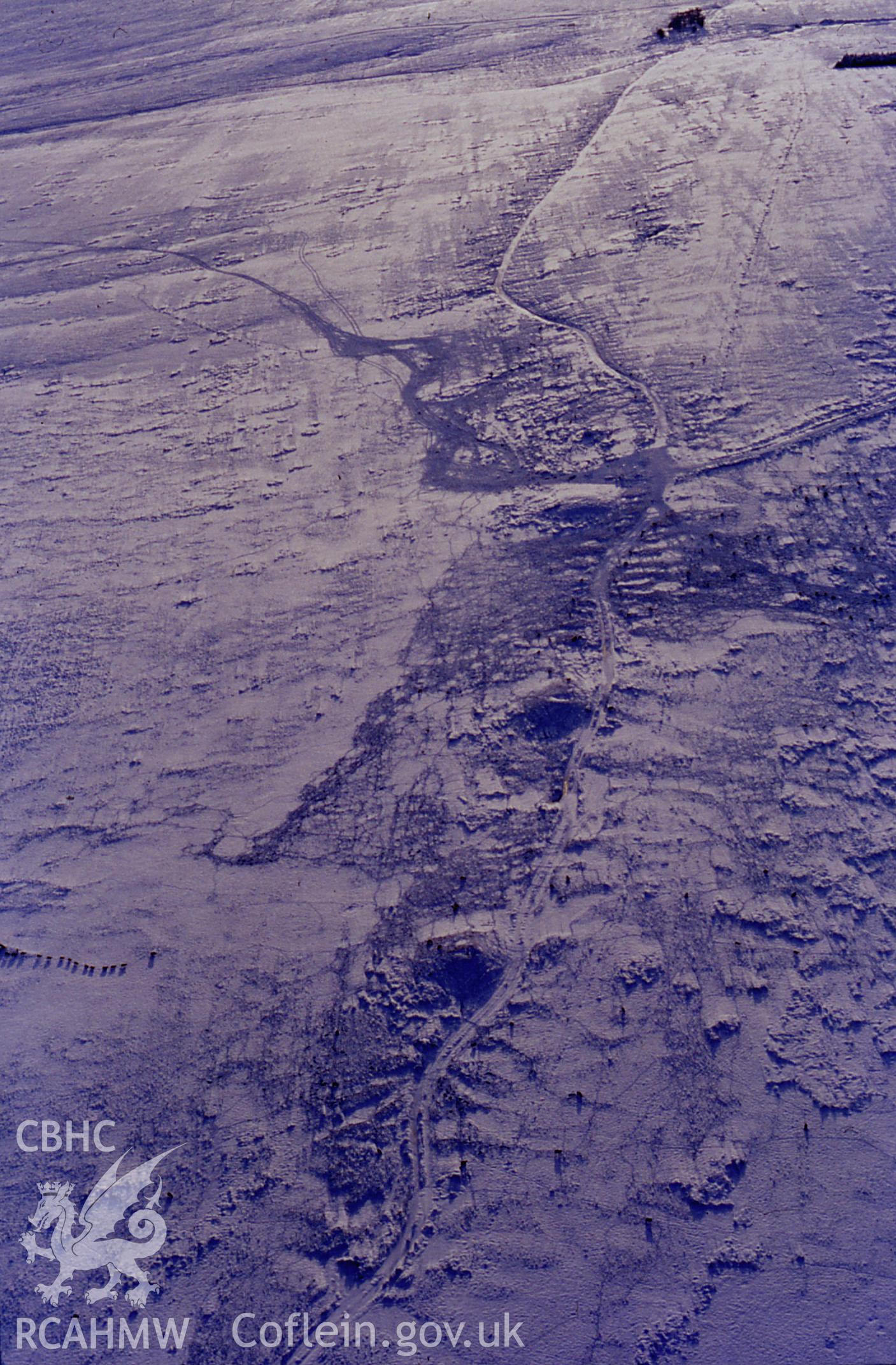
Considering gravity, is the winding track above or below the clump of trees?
below

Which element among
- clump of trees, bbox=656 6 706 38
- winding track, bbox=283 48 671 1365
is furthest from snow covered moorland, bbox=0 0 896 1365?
clump of trees, bbox=656 6 706 38

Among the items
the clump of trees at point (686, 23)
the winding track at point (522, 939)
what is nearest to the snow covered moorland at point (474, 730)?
the winding track at point (522, 939)

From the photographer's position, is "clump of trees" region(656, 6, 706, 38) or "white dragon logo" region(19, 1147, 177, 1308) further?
"clump of trees" region(656, 6, 706, 38)

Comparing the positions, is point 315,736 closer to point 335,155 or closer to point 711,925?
point 711,925

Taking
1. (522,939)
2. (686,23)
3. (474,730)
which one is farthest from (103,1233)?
(686,23)

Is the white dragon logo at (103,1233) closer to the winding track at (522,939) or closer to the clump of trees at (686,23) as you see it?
the winding track at (522,939)

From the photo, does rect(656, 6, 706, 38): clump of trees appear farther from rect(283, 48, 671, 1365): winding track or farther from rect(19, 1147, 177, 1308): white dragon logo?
rect(19, 1147, 177, 1308): white dragon logo

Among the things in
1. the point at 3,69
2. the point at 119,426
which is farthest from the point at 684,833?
the point at 3,69
